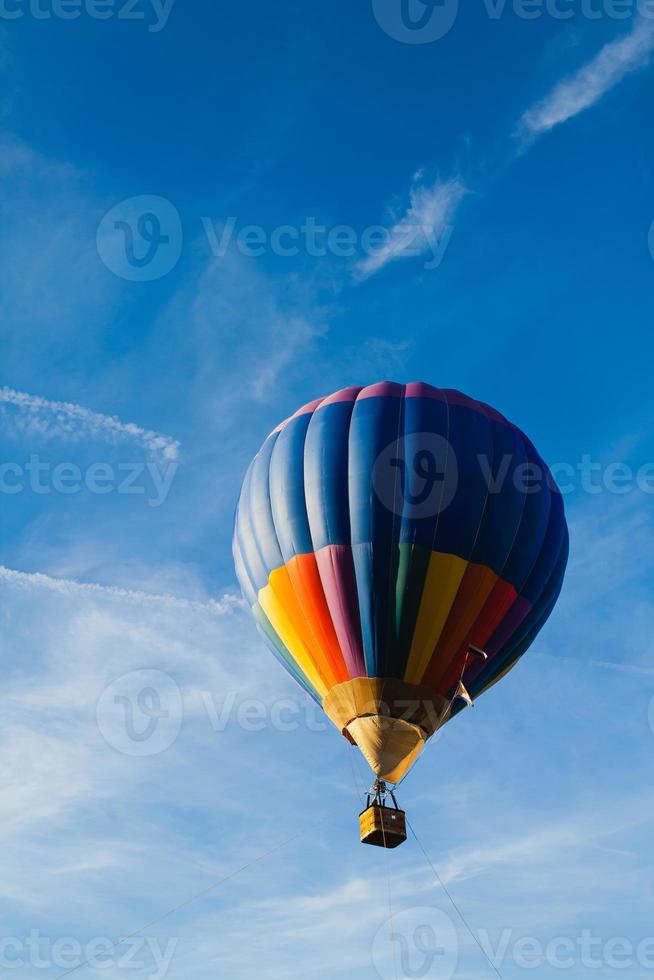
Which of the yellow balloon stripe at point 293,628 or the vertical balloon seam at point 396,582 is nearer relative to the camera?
the vertical balloon seam at point 396,582

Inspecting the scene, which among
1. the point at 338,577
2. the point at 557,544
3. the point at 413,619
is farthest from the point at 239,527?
the point at 557,544

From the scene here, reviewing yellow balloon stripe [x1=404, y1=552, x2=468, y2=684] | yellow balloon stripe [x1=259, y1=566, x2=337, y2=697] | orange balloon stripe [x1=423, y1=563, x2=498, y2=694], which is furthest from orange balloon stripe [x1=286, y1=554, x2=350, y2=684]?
orange balloon stripe [x1=423, y1=563, x2=498, y2=694]

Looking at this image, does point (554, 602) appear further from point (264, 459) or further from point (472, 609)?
point (264, 459)

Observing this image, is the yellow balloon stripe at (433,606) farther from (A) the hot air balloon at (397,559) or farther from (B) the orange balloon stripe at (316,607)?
(B) the orange balloon stripe at (316,607)

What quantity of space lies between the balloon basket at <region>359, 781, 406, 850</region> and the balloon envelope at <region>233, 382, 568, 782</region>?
71 cm

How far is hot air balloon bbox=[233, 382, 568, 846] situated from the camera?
805 inches

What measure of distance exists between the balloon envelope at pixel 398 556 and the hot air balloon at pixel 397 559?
0.03 metres

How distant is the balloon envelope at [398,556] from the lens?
20500mm

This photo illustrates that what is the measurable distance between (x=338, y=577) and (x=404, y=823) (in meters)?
4.77

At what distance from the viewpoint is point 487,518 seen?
21.2 metres

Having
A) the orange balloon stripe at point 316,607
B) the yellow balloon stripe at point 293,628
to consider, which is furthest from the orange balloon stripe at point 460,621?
the yellow balloon stripe at point 293,628

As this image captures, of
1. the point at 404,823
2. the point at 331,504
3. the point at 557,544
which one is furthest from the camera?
the point at 557,544

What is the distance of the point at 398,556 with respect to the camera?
817 inches

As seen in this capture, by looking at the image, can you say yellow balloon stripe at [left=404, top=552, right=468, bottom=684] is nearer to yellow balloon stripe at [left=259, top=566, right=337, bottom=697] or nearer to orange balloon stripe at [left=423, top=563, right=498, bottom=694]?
orange balloon stripe at [left=423, top=563, right=498, bottom=694]
